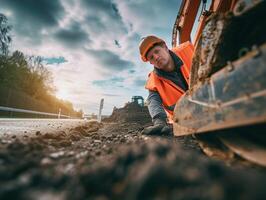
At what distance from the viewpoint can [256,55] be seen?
1365mm

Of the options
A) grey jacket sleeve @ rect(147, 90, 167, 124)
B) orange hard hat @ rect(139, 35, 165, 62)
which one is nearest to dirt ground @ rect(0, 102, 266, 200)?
grey jacket sleeve @ rect(147, 90, 167, 124)

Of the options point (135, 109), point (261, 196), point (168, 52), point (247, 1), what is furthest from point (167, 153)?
point (135, 109)

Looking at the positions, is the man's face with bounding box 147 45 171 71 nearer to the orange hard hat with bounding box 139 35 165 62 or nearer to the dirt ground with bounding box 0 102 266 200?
the orange hard hat with bounding box 139 35 165 62

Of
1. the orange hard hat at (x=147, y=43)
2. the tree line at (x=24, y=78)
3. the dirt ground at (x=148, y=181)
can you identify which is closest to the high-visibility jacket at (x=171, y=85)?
the orange hard hat at (x=147, y=43)

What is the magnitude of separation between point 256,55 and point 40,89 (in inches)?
1189

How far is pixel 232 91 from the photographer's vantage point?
1513 millimetres

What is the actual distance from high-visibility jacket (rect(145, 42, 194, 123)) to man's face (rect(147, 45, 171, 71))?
22cm

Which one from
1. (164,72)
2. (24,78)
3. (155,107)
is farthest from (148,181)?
(24,78)

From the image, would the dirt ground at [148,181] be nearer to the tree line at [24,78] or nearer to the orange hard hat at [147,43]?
the orange hard hat at [147,43]

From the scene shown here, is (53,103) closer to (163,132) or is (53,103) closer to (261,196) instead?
(163,132)

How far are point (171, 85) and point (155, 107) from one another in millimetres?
529

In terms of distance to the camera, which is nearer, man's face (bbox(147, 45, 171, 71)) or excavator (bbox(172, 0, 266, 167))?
excavator (bbox(172, 0, 266, 167))

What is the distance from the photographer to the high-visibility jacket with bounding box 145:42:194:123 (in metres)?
4.34

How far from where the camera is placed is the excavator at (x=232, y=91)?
1.37 meters
